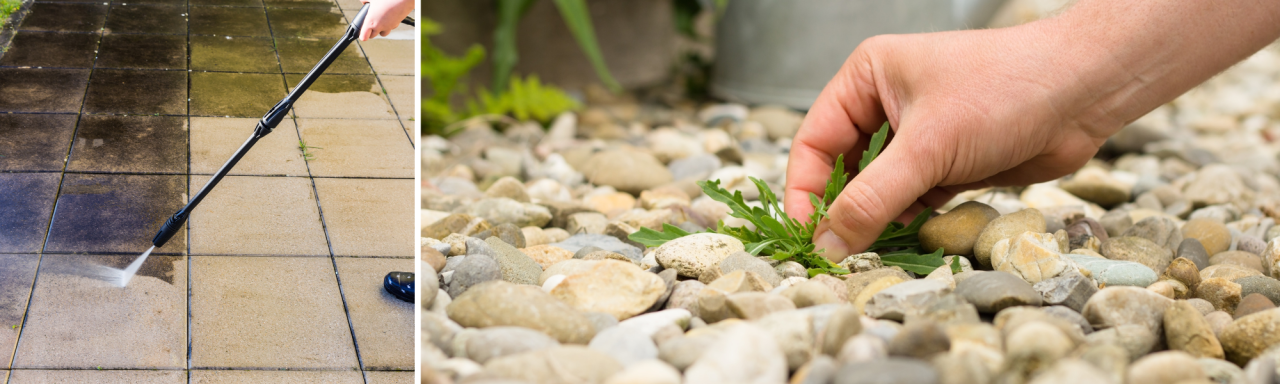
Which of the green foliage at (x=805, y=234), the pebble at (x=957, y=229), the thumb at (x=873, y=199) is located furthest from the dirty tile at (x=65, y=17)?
the pebble at (x=957, y=229)

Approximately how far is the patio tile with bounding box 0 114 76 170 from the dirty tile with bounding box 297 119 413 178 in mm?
241

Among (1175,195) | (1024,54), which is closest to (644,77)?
(1175,195)

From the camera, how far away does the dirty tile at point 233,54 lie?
911 mm

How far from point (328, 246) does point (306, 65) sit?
0.22 m

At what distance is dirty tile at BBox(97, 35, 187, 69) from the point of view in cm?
89

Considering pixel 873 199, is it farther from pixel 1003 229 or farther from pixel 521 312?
pixel 521 312

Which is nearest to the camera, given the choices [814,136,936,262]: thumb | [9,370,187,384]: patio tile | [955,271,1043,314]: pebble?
[9,370,187,384]: patio tile

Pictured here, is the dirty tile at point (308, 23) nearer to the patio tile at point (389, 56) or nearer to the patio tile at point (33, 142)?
→ the patio tile at point (389, 56)

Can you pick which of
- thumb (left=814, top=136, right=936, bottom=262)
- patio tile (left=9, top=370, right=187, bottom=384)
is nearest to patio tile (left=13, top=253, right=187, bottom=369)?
patio tile (left=9, top=370, right=187, bottom=384)

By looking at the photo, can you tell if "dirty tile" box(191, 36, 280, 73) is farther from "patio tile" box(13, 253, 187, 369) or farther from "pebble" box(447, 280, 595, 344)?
"pebble" box(447, 280, 595, 344)

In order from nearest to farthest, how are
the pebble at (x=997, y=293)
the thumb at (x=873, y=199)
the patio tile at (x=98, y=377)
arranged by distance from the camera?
1. the patio tile at (x=98, y=377)
2. the pebble at (x=997, y=293)
3. the thumb at (x=873, y=199)

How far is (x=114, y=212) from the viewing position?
33.4 inches

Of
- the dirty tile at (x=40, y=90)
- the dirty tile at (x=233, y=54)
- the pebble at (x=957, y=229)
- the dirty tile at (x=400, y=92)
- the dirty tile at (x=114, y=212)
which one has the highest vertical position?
the dirty tile at (x=233, y=54)

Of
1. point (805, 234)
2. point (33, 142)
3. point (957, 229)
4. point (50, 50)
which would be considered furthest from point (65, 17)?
point (957, 229)
